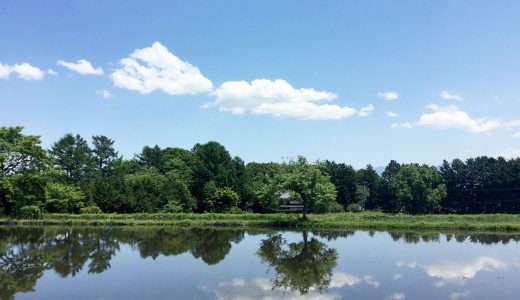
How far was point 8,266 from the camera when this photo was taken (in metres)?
20.7

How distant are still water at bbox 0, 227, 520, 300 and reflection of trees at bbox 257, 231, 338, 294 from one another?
54mm

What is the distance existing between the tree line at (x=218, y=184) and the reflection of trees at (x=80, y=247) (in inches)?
331

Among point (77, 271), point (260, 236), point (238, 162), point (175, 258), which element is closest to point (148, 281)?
point (77, 271)

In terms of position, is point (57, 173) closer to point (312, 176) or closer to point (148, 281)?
point (312, 176)

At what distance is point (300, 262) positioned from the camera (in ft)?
75.3

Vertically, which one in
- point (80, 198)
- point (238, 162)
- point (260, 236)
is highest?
point (238, 162)

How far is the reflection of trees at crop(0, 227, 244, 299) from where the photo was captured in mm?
19763

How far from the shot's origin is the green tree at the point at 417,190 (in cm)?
6056

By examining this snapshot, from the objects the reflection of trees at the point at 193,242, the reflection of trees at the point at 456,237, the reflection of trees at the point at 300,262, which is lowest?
the reflection of trees at the point at 456,237

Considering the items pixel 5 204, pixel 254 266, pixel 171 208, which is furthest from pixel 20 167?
pixel 254 266

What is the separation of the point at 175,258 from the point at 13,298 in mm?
10042

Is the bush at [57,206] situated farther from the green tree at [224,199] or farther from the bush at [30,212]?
the green tree at [224,199]

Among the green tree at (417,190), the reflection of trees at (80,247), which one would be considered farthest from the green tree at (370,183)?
the reflection of trees at (80,247)

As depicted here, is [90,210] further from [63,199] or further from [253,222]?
[253,222]
